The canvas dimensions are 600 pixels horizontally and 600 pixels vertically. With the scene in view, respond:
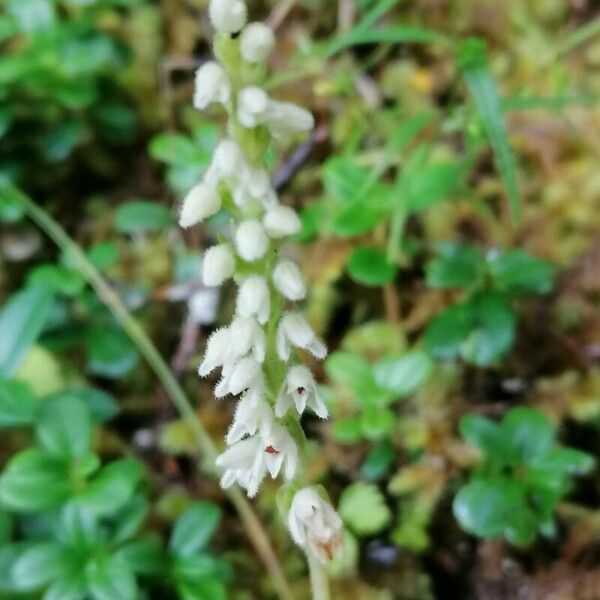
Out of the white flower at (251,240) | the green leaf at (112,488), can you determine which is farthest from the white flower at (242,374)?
the green leaf at (112,488)

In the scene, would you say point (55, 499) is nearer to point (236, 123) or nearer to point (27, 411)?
point (27, 411)

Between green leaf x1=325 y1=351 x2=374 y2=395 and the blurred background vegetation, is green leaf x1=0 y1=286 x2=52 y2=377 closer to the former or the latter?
the blurred background vegetation

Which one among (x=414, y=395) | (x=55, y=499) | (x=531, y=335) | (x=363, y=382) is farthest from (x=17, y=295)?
(x=531, y=335)

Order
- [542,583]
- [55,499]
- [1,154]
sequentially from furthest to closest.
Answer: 1. [1,154]
2. [542,583]
3. [55,499]

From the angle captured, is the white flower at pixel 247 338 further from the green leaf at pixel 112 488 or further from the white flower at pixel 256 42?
the green leaf at pixel 112 488

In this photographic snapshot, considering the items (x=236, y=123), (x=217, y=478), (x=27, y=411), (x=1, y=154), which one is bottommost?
(x=217, y=478)

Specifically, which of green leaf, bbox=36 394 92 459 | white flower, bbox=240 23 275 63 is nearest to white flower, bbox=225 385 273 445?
white flower, bbox=240 23 275 63
